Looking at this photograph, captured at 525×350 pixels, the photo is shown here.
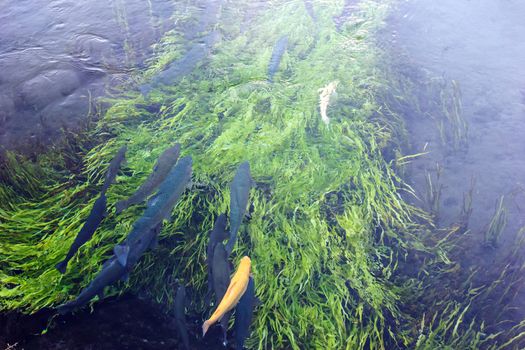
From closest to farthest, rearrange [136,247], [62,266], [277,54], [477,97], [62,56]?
[136,247] → [62,266] → [277,54] → [477,97] → [62,56]

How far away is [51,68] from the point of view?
3.98m

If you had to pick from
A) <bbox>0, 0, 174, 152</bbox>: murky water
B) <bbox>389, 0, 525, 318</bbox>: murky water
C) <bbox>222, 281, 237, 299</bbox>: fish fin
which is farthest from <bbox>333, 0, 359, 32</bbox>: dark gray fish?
<bbox>222, 281, 237, 299</bbox>: fish fin

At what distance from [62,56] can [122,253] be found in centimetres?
314

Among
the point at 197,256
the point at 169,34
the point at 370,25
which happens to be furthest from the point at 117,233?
the point at 370,25

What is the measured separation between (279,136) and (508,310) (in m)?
1.91

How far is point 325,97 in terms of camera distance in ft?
11.0

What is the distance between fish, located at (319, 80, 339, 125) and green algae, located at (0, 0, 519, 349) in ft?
0.20

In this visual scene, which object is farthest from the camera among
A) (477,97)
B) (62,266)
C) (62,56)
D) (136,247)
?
(62,56)

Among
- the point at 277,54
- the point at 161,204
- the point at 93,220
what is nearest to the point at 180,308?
the point at 161,204

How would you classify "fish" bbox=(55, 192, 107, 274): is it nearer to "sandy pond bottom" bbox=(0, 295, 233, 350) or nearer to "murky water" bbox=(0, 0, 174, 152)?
"sandy pond bottom" bbox=(0, 295, 233, 350)

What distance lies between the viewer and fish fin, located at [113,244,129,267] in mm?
1862

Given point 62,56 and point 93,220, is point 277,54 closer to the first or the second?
point 93,220

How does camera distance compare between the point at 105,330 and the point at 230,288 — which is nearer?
the point at 230,288

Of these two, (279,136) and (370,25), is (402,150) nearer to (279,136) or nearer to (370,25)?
(279,136)
